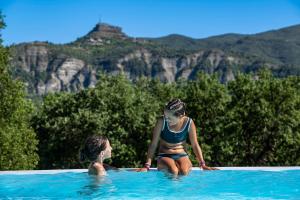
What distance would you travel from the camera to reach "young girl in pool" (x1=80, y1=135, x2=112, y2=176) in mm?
9641

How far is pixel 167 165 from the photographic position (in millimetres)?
11836

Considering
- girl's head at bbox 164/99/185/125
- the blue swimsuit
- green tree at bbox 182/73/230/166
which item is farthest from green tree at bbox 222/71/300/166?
girl's head at bbox 164/99/185/125

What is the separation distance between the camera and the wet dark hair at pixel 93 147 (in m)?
9.63

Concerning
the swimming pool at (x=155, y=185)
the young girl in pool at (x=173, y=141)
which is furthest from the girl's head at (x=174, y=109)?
the swimming pool at (x=155, y=185)

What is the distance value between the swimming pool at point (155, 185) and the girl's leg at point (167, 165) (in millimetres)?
182

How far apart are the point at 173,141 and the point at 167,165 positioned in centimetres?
59

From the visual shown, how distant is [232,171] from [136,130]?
874 inches

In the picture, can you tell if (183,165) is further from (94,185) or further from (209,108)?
(209,108)

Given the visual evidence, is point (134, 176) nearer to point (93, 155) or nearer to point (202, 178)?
point (202, 178)

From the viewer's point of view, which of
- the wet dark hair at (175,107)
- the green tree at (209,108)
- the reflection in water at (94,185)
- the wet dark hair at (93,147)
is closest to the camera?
the wet dark hair at (93,147)

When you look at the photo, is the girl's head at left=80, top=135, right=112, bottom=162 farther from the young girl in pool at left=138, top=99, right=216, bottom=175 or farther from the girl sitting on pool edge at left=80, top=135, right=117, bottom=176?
the young girl in pool at left=138, top=99, right=216, bottom=175

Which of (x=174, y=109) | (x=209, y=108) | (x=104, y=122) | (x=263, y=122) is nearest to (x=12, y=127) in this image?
(x=104, y=122)

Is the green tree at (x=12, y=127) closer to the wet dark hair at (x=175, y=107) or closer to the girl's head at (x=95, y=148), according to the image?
the wet dark hair at (x=175, y=107)

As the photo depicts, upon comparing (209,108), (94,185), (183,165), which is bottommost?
(94,185)
